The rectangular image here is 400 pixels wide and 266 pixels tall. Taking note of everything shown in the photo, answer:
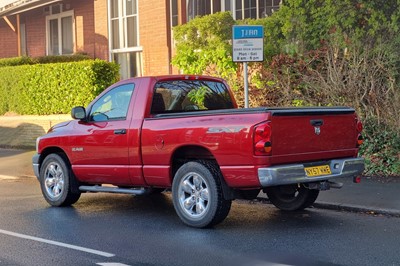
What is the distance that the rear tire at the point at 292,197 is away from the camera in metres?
8.87

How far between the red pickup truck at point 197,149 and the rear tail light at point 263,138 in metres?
0.01

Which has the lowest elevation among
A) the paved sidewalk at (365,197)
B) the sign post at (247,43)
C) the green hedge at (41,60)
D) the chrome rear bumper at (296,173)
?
the paved sidewalk at (365,197)

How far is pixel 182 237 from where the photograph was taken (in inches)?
298

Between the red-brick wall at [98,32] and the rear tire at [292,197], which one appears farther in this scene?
the red-brick wall at [98,32]

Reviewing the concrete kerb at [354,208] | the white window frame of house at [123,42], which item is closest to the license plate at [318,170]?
the concrete kerb at [354,208]

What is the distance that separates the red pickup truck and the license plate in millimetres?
12

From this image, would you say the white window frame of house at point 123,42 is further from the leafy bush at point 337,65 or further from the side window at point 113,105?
the side window at point 113,105

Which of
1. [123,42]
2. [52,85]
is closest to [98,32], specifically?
[123,42]

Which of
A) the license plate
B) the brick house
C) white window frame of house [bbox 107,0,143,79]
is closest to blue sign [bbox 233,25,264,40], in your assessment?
the license plate

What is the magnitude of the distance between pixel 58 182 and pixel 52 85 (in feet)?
34.8

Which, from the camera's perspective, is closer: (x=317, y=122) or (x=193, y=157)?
(x=317, y=122)

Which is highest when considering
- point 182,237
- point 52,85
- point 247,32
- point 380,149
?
point 247,32

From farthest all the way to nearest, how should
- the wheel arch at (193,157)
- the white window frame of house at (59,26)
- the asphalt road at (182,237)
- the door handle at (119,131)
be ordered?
1. the white window frame of house at (59,26)
2. the door handle at (119,131)
3. the wheel arch at (193,157)
4. the asphalt road at (182,237)

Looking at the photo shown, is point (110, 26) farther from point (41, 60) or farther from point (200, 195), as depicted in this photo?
point (200, 195)
